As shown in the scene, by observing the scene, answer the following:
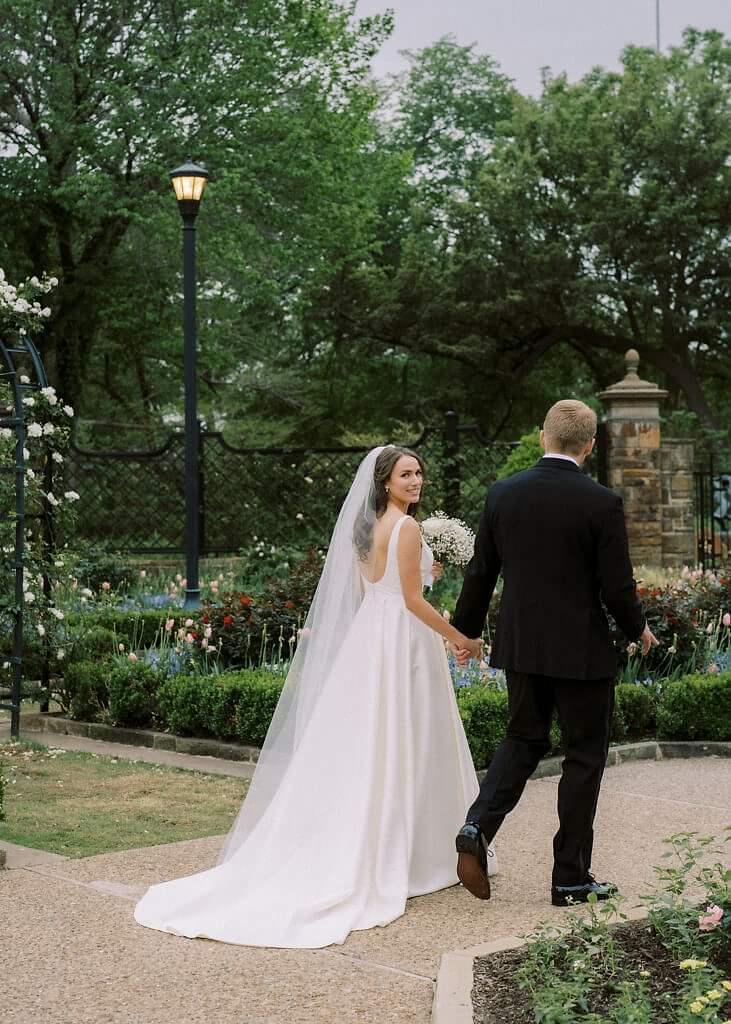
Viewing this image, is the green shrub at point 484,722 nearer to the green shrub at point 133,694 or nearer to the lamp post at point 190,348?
the green shrub at point 133,694

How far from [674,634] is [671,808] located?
8.83 feet

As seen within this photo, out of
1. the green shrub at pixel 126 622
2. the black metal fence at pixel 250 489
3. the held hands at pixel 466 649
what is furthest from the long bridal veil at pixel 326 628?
the black metal fence at pixel 250 489

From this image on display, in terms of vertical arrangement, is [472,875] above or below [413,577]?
below

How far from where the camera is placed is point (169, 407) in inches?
→ 1121

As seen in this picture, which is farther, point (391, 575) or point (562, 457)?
point (391, 575)

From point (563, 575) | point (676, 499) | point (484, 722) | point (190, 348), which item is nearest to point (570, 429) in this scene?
point (563, 575)

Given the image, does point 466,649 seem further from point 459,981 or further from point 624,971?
point 624,971

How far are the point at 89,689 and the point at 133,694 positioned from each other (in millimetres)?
611

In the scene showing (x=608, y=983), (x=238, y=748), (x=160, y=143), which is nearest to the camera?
(x=608, y=983)

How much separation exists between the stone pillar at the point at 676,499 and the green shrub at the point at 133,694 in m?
8.46

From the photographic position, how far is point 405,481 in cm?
550

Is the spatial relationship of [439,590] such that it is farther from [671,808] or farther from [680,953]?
[680,953]

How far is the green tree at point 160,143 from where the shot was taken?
20844mm

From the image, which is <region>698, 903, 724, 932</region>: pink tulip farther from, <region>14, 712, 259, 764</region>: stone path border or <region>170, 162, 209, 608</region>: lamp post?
<region>170, 162, 209, 608</region>: lamp post
